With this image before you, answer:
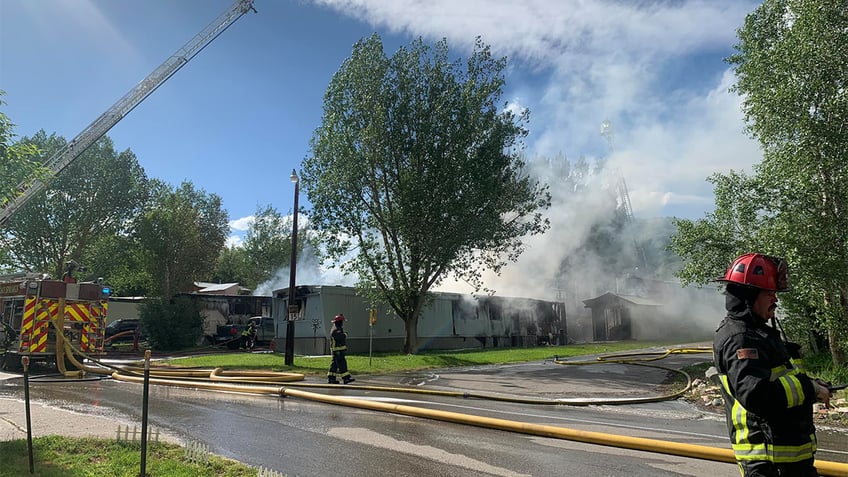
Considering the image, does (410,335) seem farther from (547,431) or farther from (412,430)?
(547,431)

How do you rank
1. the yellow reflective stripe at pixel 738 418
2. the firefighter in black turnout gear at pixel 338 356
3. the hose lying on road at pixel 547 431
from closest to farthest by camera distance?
1. the yellow reflective stripe at pixel 738 418
2. the hose lying on road at pixel 547 431
3. the firefighter in black turnout gear at pixel 338 356

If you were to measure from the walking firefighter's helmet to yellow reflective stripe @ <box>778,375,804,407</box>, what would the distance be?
0.42 metres

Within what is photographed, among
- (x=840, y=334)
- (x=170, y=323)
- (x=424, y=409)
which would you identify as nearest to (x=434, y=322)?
(x=170, y=323)

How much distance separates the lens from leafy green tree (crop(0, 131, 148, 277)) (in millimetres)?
37750

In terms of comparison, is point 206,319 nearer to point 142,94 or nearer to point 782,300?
point 142,94

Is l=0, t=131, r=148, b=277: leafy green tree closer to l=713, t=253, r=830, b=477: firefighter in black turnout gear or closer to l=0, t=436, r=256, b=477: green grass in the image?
l=0, t=436, r=256, b=477: green grass

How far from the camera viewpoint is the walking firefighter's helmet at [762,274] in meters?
2.43

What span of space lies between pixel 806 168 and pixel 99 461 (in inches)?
485

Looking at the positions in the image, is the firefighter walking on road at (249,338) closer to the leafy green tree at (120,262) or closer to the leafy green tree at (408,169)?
the leafy green tree at (408,169)

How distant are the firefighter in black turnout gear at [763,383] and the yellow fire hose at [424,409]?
2.70 meters

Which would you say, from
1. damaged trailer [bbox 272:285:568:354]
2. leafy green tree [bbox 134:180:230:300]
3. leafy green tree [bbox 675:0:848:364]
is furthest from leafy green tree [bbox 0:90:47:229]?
leafy green tree [bbox 134:180:230:300]

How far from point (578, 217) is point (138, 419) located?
33.8 meters

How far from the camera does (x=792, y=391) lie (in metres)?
2.18

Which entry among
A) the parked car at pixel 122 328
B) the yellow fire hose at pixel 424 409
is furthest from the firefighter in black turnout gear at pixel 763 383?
the parked car at pixel 122 328
